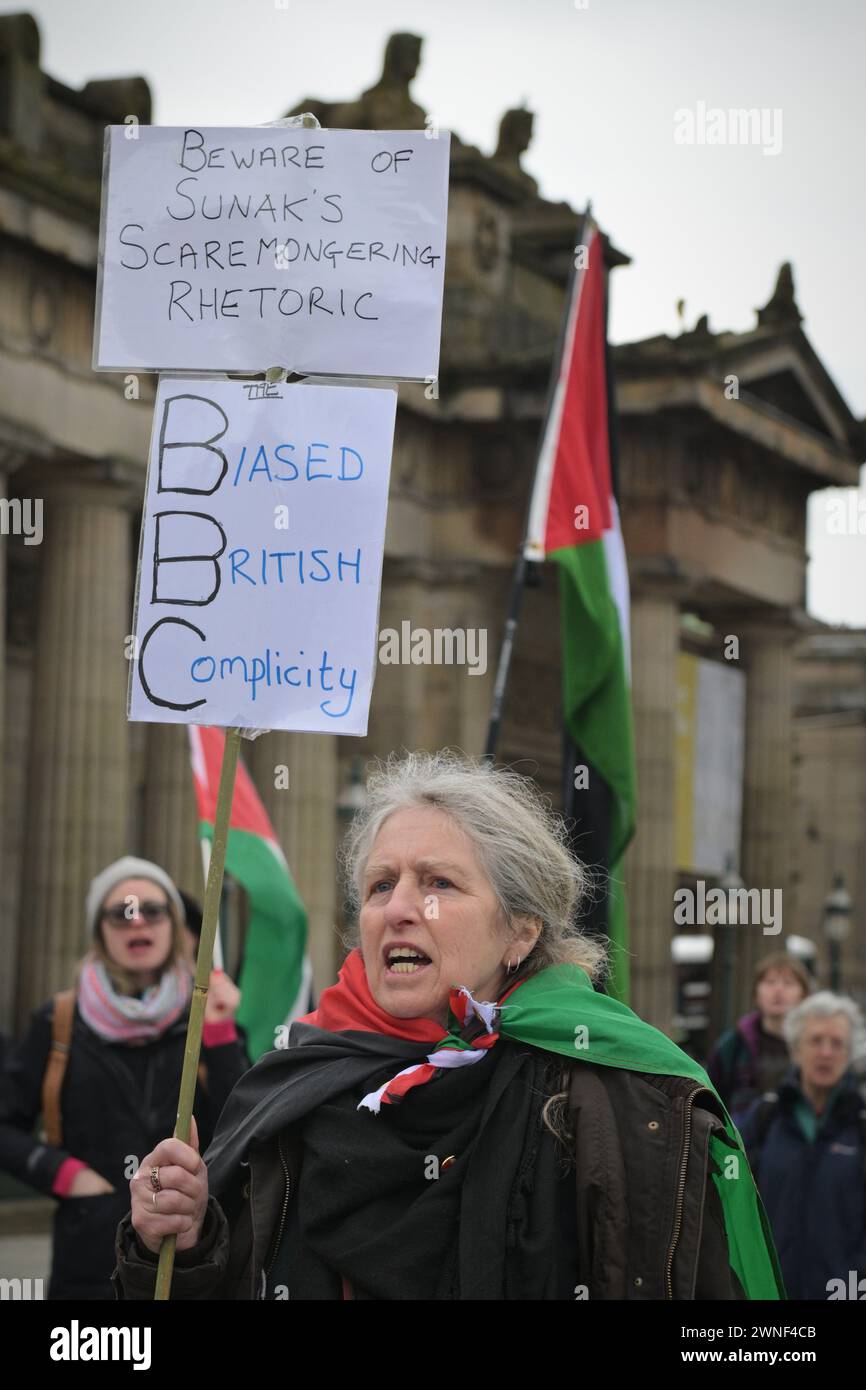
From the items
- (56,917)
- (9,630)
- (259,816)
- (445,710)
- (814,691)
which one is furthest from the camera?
(814,691)

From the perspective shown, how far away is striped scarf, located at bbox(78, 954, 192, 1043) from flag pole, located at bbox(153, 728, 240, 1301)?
3295mm

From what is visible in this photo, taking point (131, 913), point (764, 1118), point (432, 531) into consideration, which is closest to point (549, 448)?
point (764, 1118)

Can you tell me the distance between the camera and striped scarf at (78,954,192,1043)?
764cm

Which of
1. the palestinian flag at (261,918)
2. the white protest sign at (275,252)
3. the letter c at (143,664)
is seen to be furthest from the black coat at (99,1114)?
the white protest sign at (275,252)

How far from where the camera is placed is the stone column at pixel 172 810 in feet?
89.8

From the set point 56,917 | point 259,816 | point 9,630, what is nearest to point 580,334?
point 259,816

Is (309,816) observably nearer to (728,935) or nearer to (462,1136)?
(728,935)

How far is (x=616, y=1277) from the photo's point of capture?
3867mm

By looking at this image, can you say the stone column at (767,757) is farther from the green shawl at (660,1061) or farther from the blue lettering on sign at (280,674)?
the green shawl at (660,1061)

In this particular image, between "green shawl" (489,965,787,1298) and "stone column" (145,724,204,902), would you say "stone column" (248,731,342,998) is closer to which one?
"stone column" (145,724,204,902)

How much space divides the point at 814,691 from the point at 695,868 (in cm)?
1931

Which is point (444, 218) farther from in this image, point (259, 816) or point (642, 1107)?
point (259, 816)

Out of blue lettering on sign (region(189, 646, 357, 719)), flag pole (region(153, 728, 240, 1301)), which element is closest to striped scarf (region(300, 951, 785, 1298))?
flag pole (region(153, 728, 240, 1301))
